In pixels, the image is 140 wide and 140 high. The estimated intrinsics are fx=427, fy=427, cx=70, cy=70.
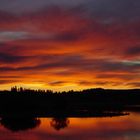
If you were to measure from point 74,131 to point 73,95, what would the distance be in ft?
445

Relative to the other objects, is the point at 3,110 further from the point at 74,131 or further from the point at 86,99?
the point at 86,99

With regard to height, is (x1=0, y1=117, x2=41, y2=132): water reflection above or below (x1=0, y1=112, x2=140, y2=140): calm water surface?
above

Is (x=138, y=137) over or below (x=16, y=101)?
below

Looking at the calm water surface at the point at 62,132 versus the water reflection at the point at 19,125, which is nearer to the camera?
the calm water surface at the point at 62,132

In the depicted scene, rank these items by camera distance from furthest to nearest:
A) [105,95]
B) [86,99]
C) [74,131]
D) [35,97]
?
[105,95]
[86,99]
[35,97]
[74,131]

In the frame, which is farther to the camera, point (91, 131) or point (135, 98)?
point (135, 98)

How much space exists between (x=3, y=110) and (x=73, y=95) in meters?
101

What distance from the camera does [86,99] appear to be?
168m

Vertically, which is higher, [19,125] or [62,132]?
[19,125]

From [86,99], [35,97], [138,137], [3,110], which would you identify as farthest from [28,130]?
[86,99]

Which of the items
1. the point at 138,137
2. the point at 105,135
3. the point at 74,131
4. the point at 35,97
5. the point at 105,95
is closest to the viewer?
the point at 138,137

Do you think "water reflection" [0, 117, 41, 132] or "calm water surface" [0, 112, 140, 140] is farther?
"water reflection" [0, 117, 41, 132]

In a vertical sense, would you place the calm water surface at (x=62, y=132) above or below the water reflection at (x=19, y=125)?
below

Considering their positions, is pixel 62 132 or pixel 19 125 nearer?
pixel 62 132
